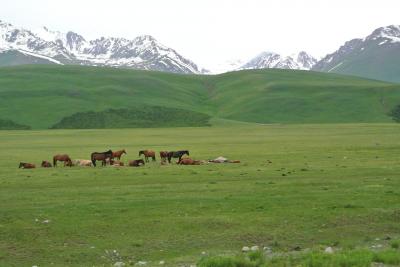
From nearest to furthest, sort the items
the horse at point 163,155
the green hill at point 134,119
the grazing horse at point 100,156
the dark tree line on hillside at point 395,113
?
the grazing horse at point 100,156 → the horse at point 163,155 → the green hill at point 134,119 → the dark tree line on hillside at point 395,113

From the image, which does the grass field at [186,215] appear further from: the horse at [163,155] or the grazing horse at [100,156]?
the horse at [163,155]

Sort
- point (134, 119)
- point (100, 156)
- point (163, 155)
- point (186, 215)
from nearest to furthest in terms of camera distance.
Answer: point (186, 215) < point (100, 156) < point (163, 155) < point (134, 119)

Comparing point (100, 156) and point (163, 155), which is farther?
point (163, 155)

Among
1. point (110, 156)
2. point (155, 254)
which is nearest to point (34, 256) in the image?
point (155, 254)

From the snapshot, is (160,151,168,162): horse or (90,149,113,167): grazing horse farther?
(160,151,168,162): horse

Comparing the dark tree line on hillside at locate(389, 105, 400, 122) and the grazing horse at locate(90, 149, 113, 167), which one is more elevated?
the dark tree line on hillside at locate(389, 105, 400, 122)

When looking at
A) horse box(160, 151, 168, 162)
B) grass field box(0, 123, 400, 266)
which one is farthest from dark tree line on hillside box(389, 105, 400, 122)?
grass field box(0, 123, 400, 266)

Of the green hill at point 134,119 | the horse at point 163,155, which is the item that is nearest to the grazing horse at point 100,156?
the horse at point 163,155

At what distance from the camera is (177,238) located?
692 inches

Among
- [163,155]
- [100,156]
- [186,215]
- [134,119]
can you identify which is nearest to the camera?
[186,215]

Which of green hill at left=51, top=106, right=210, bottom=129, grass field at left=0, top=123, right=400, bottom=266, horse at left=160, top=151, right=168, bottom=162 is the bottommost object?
grass field at left=0, top=123, right=400, bottom=266

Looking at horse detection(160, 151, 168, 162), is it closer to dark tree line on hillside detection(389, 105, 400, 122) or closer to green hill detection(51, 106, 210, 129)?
green hill detection(51, 106, 210, 129)

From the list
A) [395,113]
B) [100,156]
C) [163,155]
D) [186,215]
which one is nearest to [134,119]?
[395,113]

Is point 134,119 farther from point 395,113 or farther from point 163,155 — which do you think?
point 163,155
